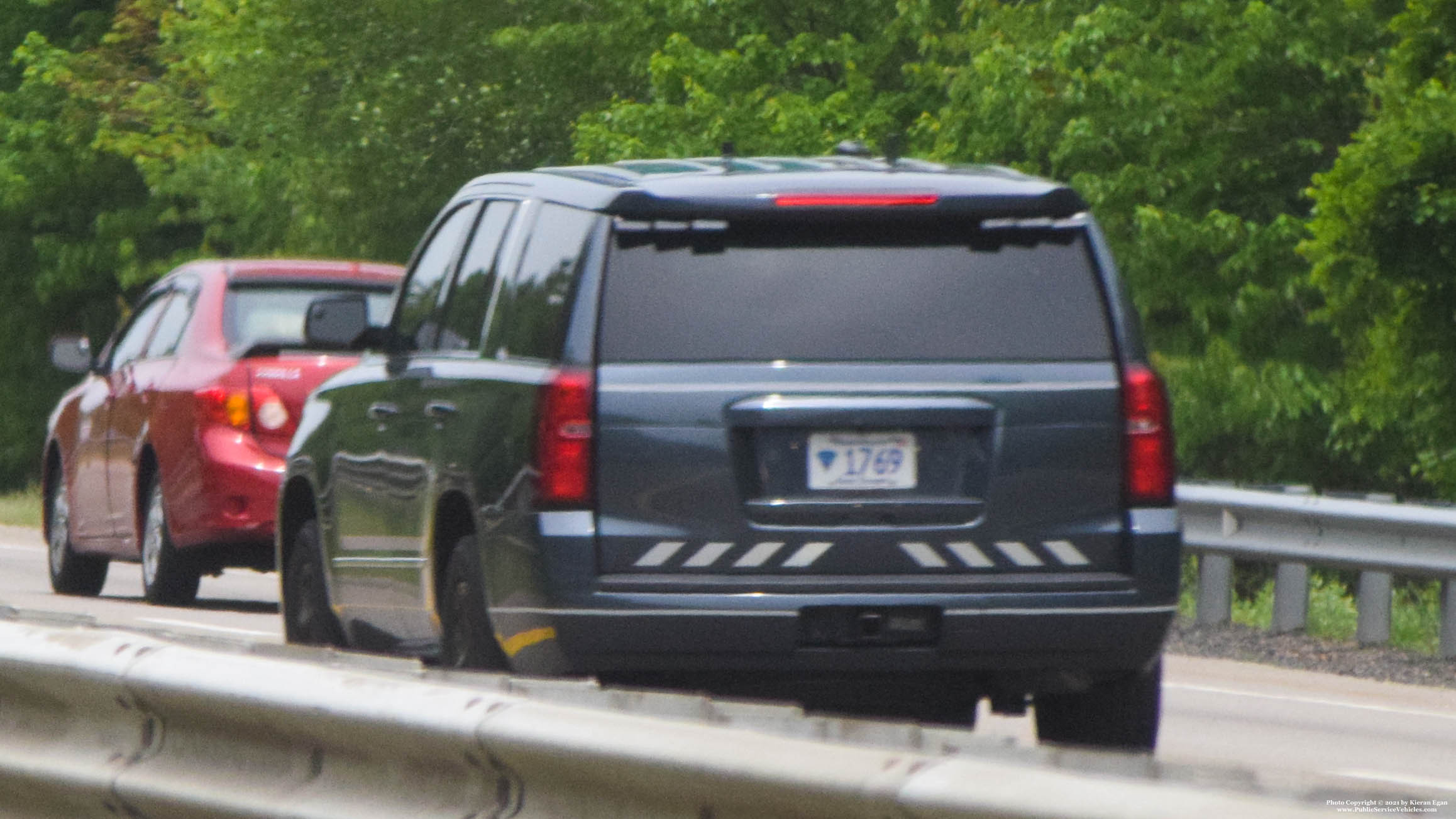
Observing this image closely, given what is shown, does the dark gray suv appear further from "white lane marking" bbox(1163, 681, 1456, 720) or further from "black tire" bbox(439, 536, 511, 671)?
"white lane marking" bbox(1163, 681, 1456, 720)

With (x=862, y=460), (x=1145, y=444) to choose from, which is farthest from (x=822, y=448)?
(x=1145, y=444)

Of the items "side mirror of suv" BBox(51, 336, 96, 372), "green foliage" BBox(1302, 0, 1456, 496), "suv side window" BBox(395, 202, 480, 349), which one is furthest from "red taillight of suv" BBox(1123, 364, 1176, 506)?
"green foliage" BBox(1302, 0, 1456, 496)

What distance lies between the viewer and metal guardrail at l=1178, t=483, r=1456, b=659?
13.0 m

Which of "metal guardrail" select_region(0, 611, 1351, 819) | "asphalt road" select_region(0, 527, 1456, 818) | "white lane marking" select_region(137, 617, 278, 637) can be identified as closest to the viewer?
"metal guardrail" select_region(0, 611, 1351, 819)

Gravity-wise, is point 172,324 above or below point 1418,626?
above

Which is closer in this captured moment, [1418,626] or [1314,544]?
[1314,544]

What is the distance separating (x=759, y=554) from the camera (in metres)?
6.78

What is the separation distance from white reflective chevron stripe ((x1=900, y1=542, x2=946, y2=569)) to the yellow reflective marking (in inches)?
33.9

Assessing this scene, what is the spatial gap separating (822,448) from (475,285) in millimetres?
1522

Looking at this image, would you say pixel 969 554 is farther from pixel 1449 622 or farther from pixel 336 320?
pixel 1449 622

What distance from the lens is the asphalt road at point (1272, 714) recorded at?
8.90m

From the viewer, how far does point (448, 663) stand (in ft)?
25.2

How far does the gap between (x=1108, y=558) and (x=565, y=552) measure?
4.35 ft

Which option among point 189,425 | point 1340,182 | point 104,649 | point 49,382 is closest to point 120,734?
point 104,649
